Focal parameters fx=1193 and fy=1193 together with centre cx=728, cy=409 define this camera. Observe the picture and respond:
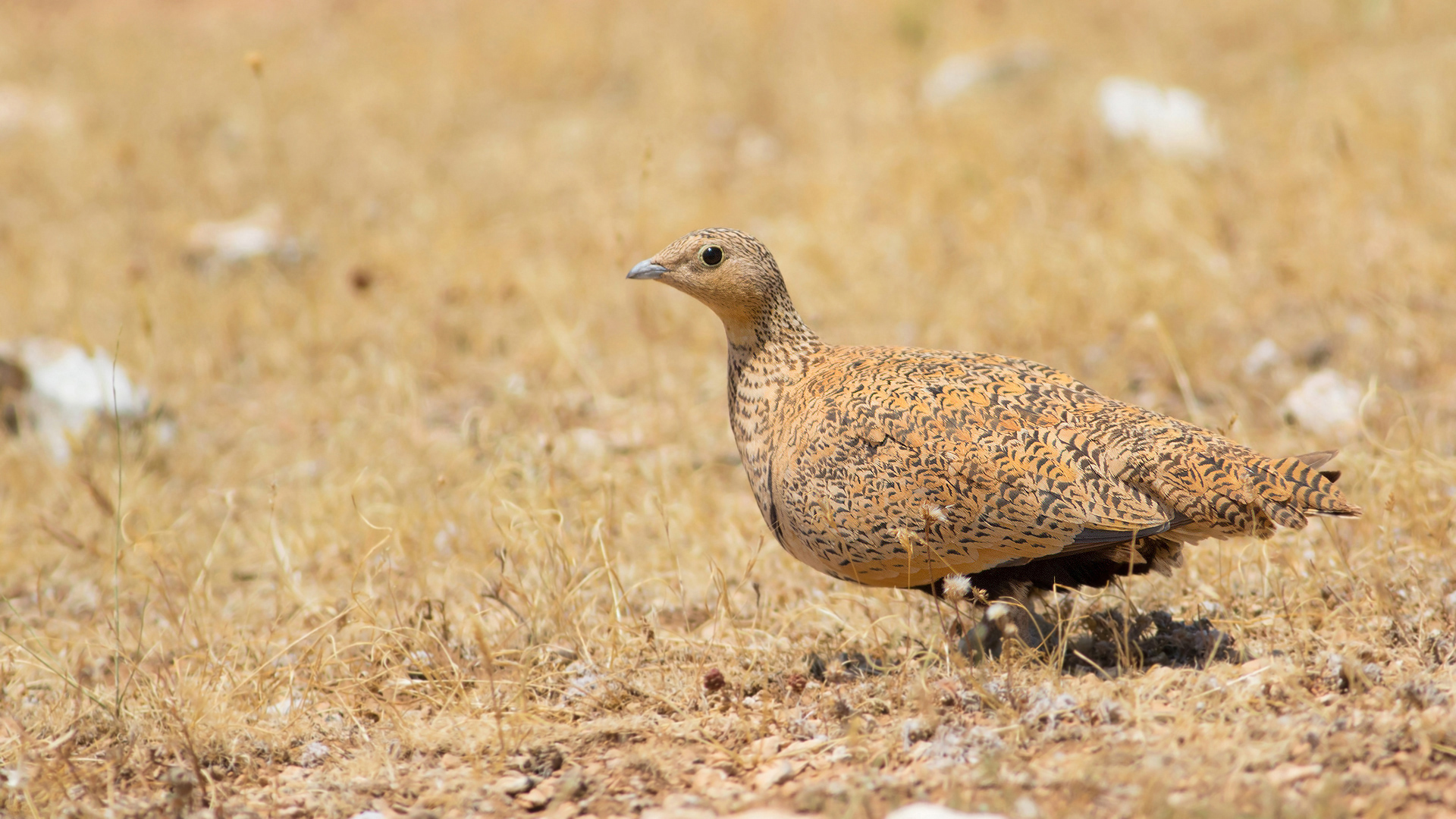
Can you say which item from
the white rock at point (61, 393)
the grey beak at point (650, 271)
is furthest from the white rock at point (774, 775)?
the white rock at point (61, 393)

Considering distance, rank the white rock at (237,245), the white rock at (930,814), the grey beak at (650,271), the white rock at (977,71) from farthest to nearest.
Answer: the white rock at (977,71) → the white rock at (237,245) → the grey beak at (650,271) → the white rock at (930,814)

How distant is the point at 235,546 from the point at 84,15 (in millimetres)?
12212

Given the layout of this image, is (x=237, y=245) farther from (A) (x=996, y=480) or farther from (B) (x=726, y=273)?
(A) (x=996, y=480)

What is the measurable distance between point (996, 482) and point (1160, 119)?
5832mm

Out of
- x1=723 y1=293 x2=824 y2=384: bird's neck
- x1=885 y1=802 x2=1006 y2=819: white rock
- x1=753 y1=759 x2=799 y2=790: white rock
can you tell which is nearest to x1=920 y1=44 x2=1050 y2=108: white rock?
x1=723 y1=293 x2=824 y2=384: bird's neck

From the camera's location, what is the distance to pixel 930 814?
2574 mm

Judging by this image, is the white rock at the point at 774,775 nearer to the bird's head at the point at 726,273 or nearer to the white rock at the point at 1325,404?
the bird's head at the point at 726,273

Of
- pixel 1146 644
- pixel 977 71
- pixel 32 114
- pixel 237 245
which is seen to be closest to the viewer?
pixel 1146 644

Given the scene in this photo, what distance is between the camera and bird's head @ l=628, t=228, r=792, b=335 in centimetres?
414

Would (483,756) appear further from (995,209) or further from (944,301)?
(995,209)

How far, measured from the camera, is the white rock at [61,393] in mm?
6223

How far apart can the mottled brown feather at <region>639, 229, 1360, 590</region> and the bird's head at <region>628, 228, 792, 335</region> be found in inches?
16.5

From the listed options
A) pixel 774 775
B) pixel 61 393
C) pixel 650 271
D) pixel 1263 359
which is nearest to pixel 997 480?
pixel 774 775

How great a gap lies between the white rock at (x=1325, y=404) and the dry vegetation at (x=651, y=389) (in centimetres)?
11
